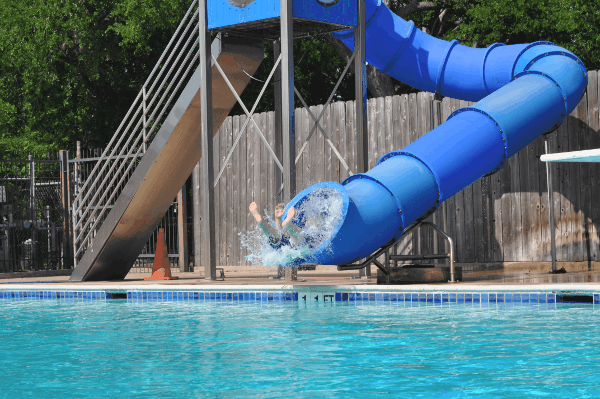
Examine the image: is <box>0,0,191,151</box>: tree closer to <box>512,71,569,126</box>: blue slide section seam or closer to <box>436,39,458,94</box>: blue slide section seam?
<box>436,39,458,94</box>: blue slide section seam

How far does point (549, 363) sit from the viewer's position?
18.9 feet

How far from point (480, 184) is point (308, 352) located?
6973 mm

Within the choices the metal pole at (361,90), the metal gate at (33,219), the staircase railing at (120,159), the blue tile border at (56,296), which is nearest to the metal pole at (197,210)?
the staircase railing at (120,159)

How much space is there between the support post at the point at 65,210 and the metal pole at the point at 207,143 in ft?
19.4

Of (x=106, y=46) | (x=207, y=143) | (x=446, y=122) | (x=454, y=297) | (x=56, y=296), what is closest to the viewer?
(x=454, y=297)

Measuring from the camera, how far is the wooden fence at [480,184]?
11.8m

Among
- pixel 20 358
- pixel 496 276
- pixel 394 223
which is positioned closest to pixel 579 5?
pixel 496 276

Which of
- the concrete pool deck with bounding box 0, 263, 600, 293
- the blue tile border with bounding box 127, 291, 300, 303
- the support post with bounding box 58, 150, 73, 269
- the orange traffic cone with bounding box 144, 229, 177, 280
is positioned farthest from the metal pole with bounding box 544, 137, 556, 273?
the support post with bounding box 58, 150, 73, 269

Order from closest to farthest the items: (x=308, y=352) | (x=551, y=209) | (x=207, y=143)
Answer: (x=308, y=352) < (x=551, y=209) < (x=207, y=143)

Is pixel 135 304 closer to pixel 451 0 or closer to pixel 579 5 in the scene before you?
pixel 579 5

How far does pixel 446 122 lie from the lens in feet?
34.5

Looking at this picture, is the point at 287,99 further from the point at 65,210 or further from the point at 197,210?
the point at 65,210

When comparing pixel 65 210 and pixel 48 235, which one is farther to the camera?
pixel 65 210

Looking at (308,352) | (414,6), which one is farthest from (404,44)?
(414,6)
